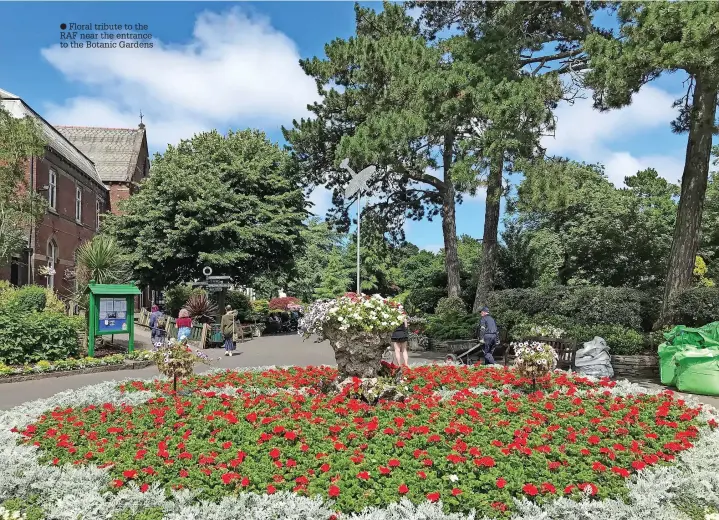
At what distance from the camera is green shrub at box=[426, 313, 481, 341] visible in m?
17.6

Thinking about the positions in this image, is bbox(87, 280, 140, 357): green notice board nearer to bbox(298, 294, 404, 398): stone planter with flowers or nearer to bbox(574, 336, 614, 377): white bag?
bbox(298, 294, 404, 398): stone planter with flowers

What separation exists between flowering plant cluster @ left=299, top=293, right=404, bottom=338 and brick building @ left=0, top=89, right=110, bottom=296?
61.8ft

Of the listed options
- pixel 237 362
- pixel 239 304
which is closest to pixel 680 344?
pixel 237 362

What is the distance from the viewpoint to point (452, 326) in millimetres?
18031

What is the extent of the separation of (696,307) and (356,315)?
31.3ft

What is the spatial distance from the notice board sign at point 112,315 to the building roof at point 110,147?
25.5m

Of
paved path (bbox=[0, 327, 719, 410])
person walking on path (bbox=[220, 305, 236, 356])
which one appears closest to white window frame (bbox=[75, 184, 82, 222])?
paved path (bbox=[0, 327, 719, 410])

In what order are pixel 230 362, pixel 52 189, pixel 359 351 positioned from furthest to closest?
pixel 52 189 → pixel 230 362 → pixel 359 351

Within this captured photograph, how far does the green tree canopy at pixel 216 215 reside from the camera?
24.9 metres

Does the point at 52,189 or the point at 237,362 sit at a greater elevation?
the point at 52,189

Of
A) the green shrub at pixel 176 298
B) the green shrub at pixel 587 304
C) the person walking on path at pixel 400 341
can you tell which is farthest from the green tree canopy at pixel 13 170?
the green shrub at pixel 587 304

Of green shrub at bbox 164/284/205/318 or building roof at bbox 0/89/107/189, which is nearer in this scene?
building roof at bbox 0/89/107/189

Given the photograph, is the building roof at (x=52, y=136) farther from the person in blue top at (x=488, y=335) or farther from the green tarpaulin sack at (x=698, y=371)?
the green tarpaulin sack at (x=698, y=371)

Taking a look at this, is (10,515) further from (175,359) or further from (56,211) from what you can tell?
(56,211)
